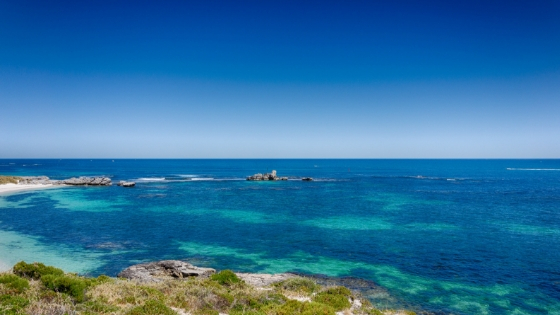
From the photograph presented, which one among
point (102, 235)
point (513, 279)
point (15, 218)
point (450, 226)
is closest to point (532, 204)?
point (450, 226)

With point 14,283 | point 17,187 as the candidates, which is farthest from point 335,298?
point 17,187

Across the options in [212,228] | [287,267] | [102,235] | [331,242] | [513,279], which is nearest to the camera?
[513,279]

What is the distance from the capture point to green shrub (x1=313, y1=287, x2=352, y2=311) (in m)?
17.2

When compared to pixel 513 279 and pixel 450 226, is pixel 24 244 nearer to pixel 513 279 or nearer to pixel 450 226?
pixel 513 279

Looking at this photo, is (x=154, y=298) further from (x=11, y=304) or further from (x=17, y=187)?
(x=17, y=187)

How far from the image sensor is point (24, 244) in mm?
34281

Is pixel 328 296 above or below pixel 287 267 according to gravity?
above

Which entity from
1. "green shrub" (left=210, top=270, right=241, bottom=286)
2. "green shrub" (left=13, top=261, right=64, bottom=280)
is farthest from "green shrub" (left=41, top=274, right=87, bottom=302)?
"green shrub" (left=210, top=270, right=241, bottom=286)

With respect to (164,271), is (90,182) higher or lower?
higher

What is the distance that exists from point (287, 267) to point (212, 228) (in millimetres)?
18126

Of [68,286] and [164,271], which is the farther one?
[164,271]

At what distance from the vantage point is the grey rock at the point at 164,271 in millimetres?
23219

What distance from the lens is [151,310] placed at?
1362 cm

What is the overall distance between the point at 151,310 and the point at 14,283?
24.2 feet
